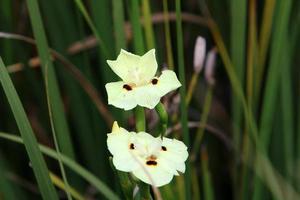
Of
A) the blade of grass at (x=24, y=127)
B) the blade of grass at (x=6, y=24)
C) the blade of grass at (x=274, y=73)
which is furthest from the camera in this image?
the blade of grass at (x=6, y=24)

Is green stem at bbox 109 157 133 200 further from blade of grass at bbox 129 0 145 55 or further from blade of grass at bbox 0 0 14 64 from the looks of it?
blade of grass at bbox 0 0 14 64

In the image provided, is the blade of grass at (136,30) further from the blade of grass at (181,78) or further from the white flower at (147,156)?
the white flower at (147,156)

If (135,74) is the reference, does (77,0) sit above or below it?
above

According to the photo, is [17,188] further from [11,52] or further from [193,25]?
[193,25]

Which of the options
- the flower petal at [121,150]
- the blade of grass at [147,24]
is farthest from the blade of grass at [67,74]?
the flower petal at [121,150]

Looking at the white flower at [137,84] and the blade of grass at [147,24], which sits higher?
the blade of grass at [147,24]

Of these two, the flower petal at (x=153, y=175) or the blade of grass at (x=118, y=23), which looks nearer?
the flower petal at (x=153, y=175)

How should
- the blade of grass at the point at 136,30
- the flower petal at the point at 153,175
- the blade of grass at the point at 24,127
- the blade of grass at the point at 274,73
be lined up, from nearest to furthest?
the flower petal at the point at 153,175, the blade of grass at the point at 24,127, the blade of grass at the point at 136,30, the blade of grass at the point at 274,73

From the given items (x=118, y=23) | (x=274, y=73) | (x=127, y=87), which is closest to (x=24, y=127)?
(x=127, y=87)

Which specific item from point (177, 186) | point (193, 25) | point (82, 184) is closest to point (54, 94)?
point (177, 186)
